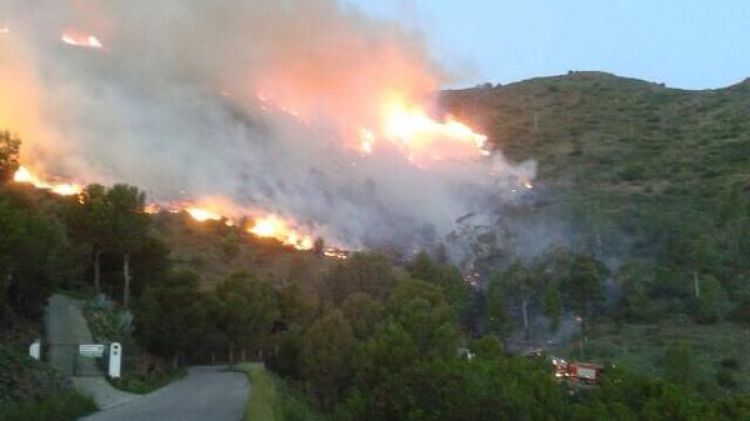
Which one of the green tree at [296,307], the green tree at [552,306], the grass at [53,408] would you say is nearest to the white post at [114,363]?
the grass at [53,408]

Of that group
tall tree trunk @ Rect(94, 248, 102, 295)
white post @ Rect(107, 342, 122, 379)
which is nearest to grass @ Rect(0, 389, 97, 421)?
white post @ Rect(107, 342, 122, 379)

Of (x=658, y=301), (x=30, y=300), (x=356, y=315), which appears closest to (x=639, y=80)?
(x=658, y=301)

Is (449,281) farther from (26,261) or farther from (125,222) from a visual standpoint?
(26,261)

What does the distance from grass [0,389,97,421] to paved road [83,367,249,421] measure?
418mm

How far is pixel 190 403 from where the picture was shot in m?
27.8

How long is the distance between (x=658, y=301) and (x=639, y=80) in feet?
311

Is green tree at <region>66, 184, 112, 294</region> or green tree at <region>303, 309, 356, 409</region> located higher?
green tree at <region>66, 184, 112, 294</region>

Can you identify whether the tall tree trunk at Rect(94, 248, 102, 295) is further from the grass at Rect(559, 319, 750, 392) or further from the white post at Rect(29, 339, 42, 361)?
the grass at Rect(559, 319, 750, 392)

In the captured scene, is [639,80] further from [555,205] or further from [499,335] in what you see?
[499,335]

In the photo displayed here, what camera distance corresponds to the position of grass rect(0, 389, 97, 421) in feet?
63.8

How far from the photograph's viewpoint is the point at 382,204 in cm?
11419

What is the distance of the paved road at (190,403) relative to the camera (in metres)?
23.7

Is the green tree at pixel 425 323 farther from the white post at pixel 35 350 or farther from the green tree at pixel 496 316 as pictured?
the green tree at pixel 496 316

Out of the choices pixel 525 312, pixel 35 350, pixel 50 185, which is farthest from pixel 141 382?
pixel 50 185
